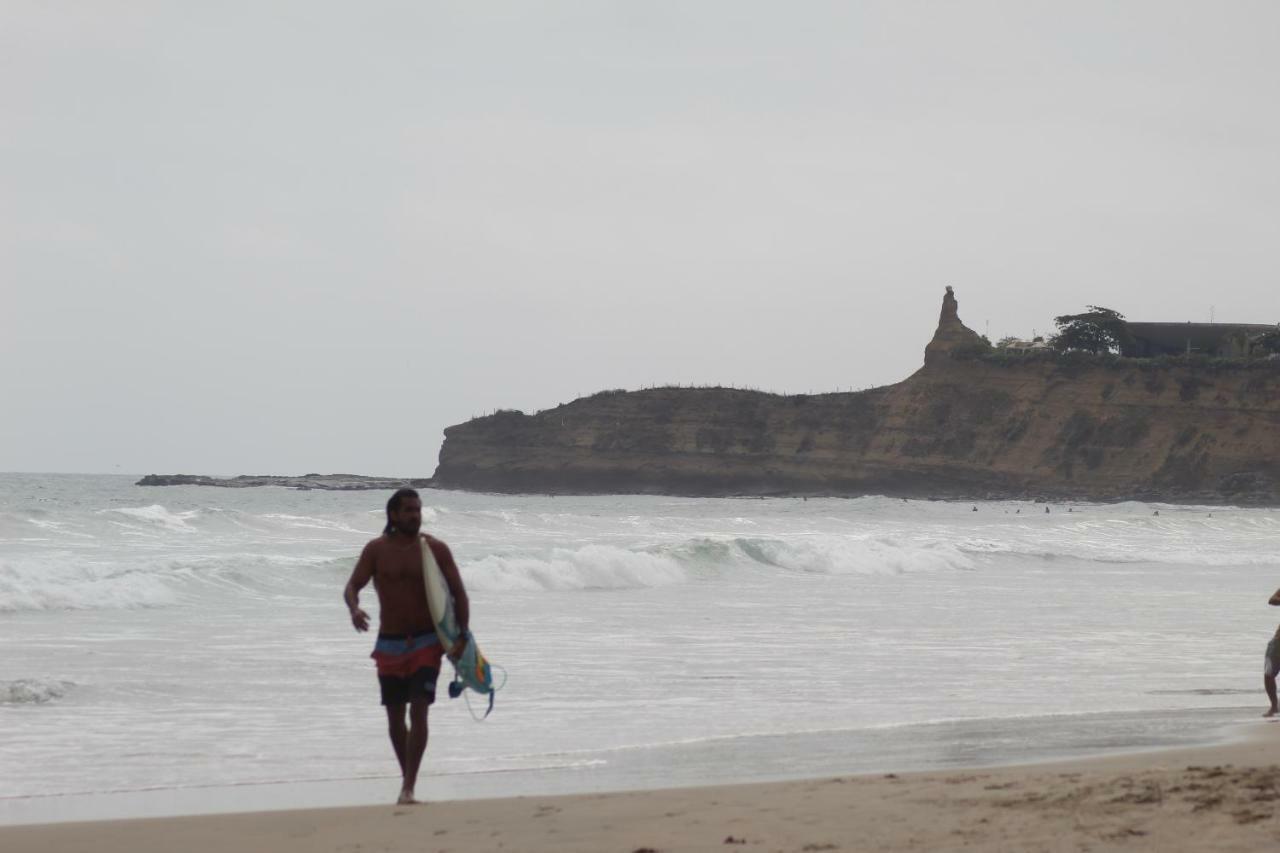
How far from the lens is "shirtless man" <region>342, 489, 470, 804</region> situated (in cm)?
693

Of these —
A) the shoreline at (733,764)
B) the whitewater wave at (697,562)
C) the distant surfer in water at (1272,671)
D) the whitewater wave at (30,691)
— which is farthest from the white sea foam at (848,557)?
the whitewater wave at (30,691)

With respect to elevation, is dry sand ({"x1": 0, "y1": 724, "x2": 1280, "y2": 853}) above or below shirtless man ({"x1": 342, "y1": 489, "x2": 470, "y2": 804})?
below

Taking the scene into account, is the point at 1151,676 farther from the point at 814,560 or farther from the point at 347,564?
the point at 814,560

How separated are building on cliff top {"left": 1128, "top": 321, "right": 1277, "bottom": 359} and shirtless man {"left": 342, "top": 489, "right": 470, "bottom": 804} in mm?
104719

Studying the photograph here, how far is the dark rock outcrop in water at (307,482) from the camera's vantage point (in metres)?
128

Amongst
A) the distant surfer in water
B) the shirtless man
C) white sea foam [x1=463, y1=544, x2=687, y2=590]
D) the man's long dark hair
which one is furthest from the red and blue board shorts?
white sea foam [x1=463, y1=544, x2=687, y2=590]

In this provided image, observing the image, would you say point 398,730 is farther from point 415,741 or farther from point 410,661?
point 410,661

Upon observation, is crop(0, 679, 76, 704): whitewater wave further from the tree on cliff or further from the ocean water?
the tree on cliff

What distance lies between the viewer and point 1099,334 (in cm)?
10700

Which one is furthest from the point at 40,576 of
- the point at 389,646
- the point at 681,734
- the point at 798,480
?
the point at 798,480

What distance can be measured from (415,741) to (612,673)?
5249mm

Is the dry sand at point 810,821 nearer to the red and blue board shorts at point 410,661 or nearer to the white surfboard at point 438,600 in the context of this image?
the red and blue board shorts at point 410,661

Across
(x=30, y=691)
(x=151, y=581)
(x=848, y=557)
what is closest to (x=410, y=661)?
(x=30, y=691)

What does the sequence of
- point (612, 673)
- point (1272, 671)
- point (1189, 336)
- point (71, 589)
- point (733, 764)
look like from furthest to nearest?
point (1189, 336) → point (71, 589) → point (612, 673) → point (1272, 671) → point (733, 764)
